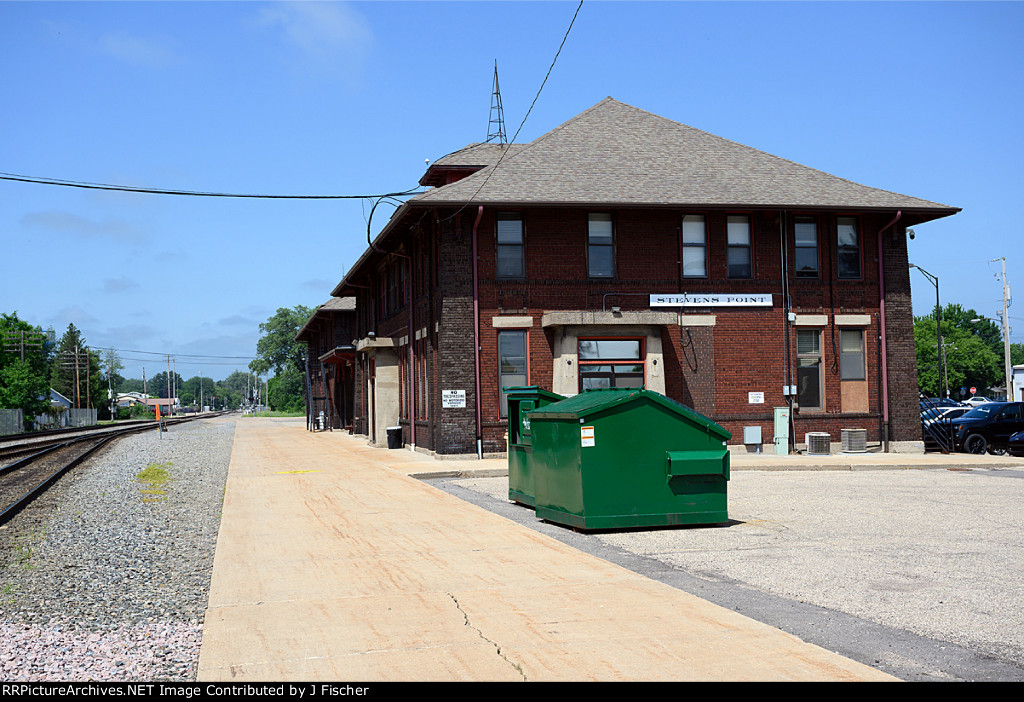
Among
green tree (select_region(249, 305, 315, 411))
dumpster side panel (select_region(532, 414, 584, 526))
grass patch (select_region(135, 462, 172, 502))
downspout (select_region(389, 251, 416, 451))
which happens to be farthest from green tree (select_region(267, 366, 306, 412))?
dumpster side panel (select_region(532, 414, 584, 526))

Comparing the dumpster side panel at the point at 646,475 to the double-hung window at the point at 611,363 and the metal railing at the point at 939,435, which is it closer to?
the double-hung window at the point at 611,363

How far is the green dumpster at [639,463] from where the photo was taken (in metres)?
11.4

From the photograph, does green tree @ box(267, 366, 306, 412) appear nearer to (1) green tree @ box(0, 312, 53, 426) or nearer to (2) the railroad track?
(1) green tree @ box(0, 312, 53, 426)

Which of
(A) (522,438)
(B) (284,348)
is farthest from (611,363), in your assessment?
(B) (284,348)

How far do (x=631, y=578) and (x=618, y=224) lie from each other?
17.8 metres

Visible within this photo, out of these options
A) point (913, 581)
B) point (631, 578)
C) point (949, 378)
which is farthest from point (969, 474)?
point (949, 378)

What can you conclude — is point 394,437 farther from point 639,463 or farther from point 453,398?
point 639,463

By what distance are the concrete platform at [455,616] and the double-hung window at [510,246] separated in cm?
1290

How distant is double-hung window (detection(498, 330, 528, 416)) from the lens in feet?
81.0

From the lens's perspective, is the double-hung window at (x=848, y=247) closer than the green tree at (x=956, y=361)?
Yes

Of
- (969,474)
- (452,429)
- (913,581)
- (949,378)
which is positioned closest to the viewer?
(913,581)

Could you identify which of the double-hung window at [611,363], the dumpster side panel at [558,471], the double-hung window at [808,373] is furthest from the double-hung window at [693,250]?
the dumpster side panel at [558,471]

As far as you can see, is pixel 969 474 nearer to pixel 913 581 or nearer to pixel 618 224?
pixel 618 224

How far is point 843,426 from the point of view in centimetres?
2616
